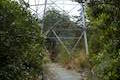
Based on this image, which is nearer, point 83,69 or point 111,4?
point 111,4

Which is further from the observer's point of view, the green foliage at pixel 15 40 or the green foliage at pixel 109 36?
the green foliage at pixel 109 36

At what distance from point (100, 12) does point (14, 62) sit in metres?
2.17

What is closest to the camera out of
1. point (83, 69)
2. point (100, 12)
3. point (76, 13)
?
point (100, 12)

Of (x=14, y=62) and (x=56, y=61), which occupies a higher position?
(x=14, y=62)

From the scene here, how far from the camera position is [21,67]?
5941mm

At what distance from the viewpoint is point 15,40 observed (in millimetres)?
5750

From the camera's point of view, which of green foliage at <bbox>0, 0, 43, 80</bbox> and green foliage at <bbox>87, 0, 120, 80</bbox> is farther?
green foliage at <bbox>87, 0, 120, 80</bbox>

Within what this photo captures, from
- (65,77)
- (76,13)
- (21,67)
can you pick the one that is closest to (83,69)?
(65,77)

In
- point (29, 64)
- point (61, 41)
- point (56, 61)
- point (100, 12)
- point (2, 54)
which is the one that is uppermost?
point (100, 12)

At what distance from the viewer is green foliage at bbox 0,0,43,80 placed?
5574mm

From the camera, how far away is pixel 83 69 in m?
12.8

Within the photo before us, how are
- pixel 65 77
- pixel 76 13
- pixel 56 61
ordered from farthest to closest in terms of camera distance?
pixel 76 13 → pixel 56 61 → pixel 65 77

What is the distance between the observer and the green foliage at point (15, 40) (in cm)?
557

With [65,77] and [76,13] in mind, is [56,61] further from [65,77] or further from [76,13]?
[65,77]
